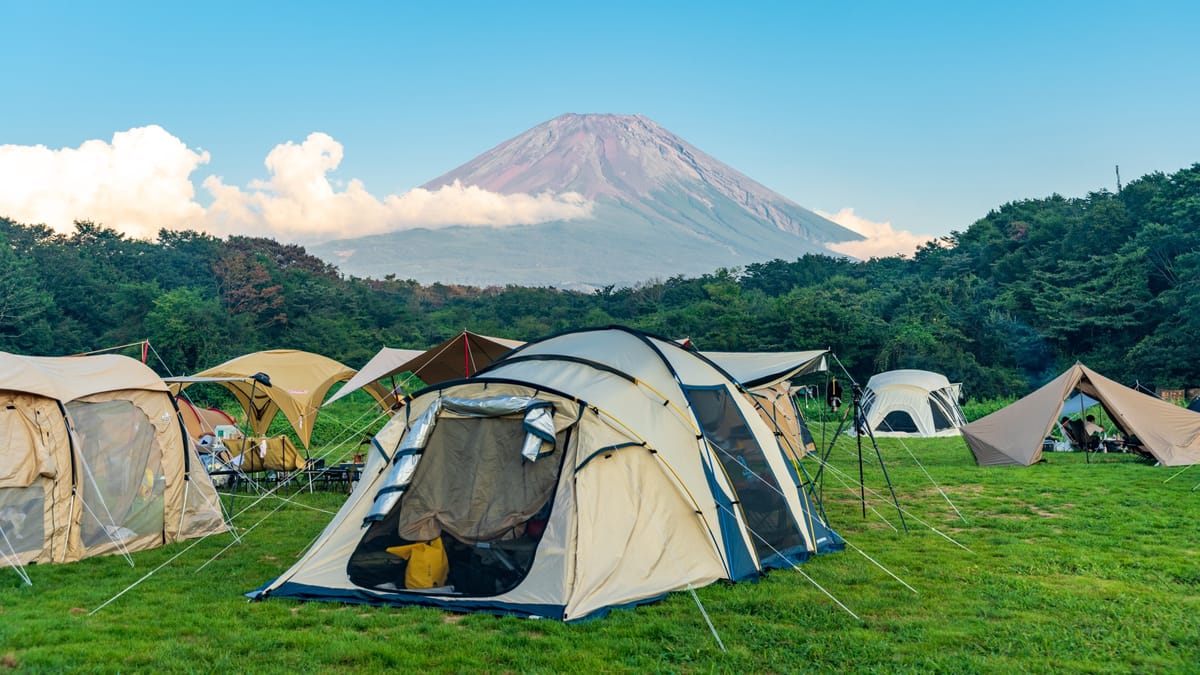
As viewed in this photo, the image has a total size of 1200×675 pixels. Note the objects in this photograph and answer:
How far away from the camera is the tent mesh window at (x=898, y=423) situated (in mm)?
23312

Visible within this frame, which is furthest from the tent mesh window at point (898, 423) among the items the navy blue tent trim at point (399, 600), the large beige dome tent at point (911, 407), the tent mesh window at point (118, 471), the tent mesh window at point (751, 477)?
the navy blue tent trim at point (399, 600)

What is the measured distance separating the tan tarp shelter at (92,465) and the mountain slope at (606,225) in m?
67.9

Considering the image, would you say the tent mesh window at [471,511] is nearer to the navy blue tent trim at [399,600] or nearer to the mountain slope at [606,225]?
the navy blue tent trim at [399,600]

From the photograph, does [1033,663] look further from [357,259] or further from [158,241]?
[357,259]

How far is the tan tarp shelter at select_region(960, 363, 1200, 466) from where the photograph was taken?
14.3 metres

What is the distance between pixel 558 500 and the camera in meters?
6.50

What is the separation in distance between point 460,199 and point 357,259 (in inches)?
498

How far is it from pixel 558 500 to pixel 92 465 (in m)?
5.01

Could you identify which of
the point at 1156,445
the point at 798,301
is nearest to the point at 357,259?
the point at 798,301

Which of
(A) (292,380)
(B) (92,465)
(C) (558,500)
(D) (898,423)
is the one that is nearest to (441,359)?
(A) (292,380)

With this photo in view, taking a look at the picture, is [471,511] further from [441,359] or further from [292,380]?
[292,380]

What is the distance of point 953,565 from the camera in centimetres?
744

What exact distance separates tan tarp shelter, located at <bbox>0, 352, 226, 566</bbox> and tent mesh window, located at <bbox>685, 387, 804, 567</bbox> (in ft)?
18.5

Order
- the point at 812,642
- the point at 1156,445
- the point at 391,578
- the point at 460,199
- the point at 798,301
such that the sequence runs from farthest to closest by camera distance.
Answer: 1. the point at 460,199
2. the point at 798,301
3. the point at 1156,445
4. the point at 391,578
5. the point at 812,642
